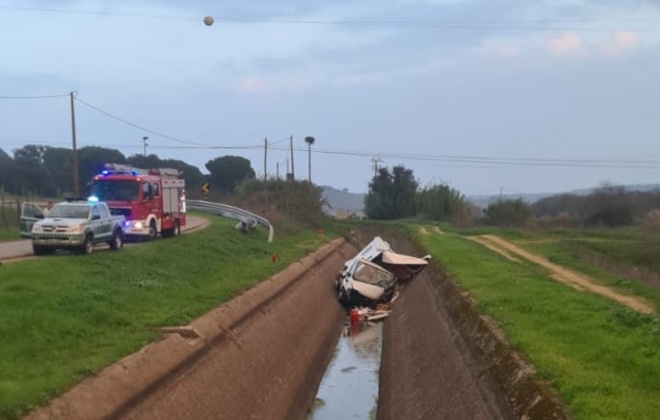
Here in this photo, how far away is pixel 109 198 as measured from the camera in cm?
3869

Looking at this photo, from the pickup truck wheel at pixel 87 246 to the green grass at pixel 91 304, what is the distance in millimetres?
358

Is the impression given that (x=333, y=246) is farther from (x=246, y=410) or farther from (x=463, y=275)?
(x=246, y=410)

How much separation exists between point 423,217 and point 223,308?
280 feet

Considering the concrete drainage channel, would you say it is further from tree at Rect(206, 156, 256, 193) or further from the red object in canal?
tree at Rect(206, 156, 256, 193)

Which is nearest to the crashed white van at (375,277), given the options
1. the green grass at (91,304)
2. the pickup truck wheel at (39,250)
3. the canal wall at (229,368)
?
the canal wall at (229,368)

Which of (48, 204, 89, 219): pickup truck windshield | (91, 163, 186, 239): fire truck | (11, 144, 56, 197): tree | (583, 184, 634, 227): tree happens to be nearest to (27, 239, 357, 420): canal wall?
(48, 204, 89, 219): pickup truck windshield

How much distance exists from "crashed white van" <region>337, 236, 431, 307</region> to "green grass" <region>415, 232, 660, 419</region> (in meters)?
11.1

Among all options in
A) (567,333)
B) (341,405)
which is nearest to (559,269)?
(341,405)

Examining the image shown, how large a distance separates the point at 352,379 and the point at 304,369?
62.8 inches

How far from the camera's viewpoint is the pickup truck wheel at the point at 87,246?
2925 cm

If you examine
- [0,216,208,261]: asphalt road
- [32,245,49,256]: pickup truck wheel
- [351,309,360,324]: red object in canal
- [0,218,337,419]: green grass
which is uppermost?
[32,245,49,256]: pickup truck wheel

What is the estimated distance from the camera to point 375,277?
130 feet

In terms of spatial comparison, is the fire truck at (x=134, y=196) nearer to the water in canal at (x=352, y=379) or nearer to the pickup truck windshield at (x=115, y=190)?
the pickup truck windshield at (x=115, y=190)

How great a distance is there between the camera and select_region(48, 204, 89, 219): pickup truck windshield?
29.9 meters
